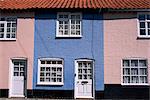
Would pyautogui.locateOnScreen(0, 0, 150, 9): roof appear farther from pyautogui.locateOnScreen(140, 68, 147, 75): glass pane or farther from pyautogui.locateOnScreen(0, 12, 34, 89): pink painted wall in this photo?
pyautogui.locateOnScreen(140, 68, 147, 75): glass pane

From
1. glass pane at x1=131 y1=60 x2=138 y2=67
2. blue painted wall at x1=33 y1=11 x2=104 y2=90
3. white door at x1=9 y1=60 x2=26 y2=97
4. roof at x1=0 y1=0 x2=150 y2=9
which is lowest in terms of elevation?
white door at x1=9 y1=60 x2=26 y2=97

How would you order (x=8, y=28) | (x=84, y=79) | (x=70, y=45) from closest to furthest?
1. (x=84, y=79)
2. (x=70, y=45)
3. (x=8, y=28)

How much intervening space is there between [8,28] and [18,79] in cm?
328

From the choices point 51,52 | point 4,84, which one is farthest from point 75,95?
point 4,84

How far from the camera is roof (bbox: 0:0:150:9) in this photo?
21.7m

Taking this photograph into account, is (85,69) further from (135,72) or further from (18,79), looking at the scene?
(18,79)

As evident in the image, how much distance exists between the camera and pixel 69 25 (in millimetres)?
21766

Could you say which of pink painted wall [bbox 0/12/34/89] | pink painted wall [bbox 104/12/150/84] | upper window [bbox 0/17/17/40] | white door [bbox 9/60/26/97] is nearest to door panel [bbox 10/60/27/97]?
white door [bbox 9/60/26/97]

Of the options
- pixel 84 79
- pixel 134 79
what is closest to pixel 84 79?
pixel 84 79

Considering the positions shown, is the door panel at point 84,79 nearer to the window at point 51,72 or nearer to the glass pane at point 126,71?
the window at point 51,72

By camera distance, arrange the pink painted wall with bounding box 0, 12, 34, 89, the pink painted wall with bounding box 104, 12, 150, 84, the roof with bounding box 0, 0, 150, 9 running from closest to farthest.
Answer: the pink painted wall with bounding box 104, 12, 150, 84 → the pink painted wall with bounding box 0, 12, 34, 89 → the roof with bounding box 0, 0, 150, 9

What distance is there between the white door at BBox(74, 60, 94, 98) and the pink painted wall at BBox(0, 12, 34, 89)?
9.42ft

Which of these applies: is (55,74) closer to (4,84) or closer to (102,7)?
(4,84)

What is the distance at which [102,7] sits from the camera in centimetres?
2144
